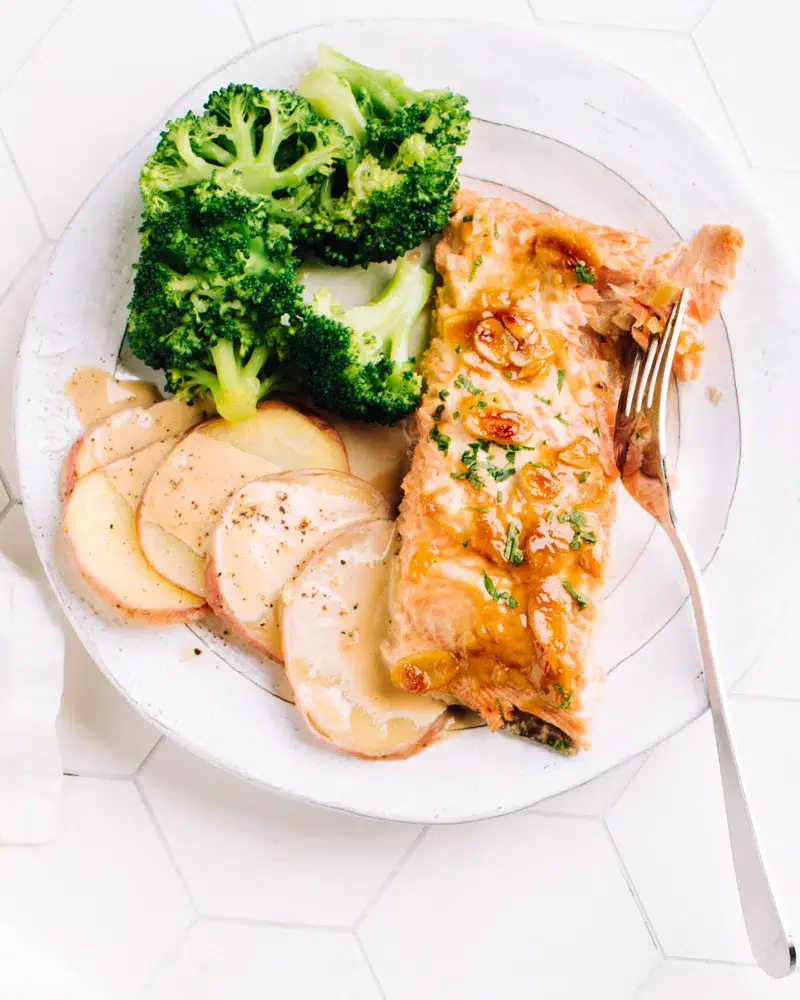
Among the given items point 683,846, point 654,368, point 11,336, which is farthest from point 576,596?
point 11,336

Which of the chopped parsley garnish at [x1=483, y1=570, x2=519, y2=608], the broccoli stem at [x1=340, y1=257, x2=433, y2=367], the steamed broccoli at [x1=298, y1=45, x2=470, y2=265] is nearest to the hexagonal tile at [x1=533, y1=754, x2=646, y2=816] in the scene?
the chopped parsley garnish at [x1=483, y1=570, x2=519, y2=608]

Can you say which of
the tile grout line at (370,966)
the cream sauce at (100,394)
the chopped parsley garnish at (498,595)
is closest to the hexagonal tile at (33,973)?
the tile grout line at (370,966)

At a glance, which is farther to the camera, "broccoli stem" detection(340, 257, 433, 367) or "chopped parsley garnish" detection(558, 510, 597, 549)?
"broccoli stem" detection(340, 257, 433, 367)

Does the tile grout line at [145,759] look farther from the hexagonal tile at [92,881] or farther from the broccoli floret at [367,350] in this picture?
the broccoli floret at [367,350]

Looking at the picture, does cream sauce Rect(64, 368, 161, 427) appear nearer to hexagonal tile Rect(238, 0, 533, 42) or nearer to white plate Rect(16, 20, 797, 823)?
white plate Rect(16, 20, 797, 823)

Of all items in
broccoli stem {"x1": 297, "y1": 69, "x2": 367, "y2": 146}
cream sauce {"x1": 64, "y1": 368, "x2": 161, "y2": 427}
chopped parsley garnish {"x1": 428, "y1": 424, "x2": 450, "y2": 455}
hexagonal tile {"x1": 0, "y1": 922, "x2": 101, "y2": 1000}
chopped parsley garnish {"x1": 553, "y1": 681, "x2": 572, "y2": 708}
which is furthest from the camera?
hexagonal tile {"x1": 0, "y1": 922, "x2": 101, "y2": 1000}

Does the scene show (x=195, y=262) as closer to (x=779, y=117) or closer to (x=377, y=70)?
(x=377, y=70)
